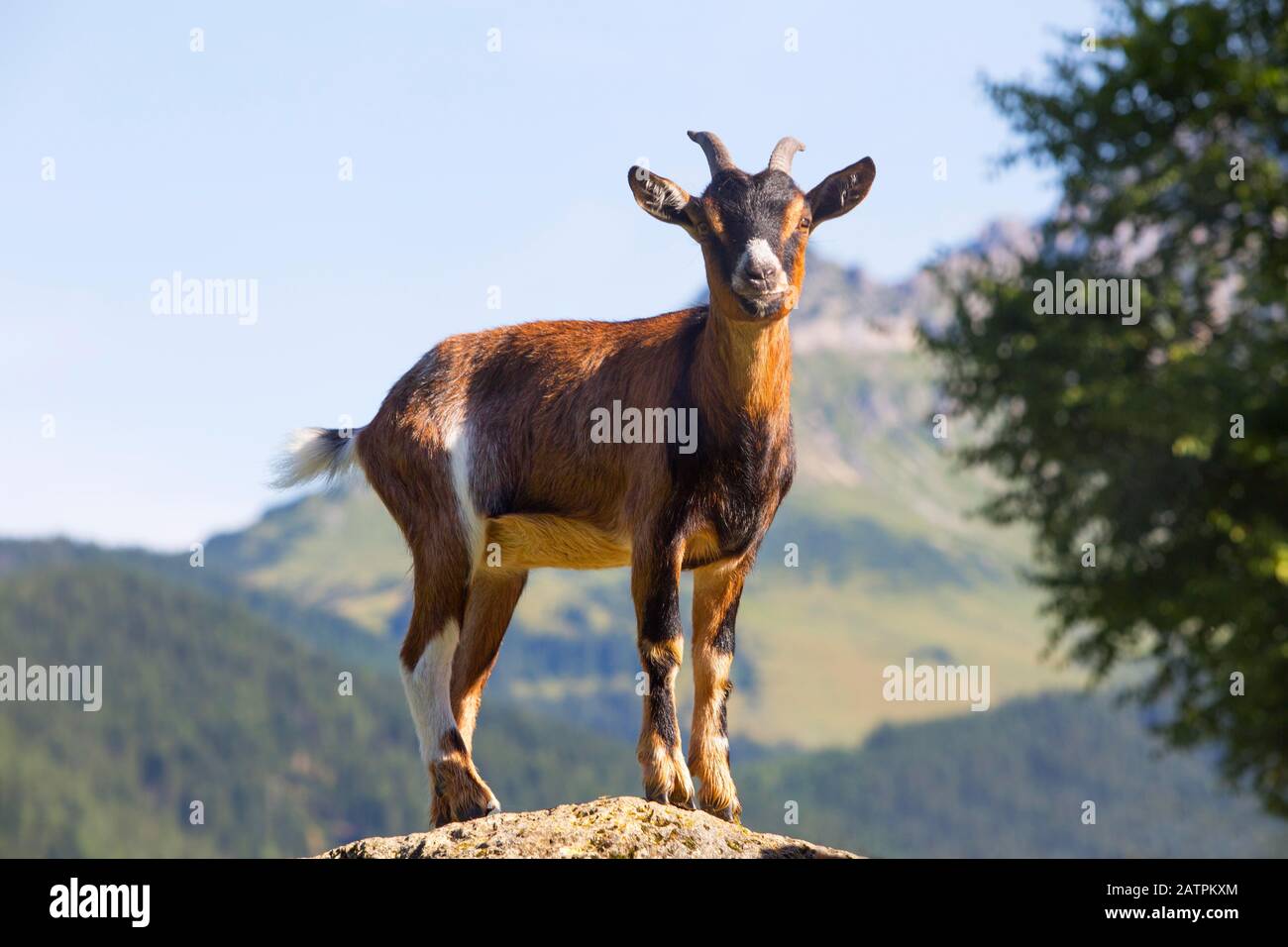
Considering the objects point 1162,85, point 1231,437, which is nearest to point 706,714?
point 1231,437

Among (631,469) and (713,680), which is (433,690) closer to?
(713,680)

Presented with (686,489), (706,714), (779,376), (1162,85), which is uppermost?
(1162,85)

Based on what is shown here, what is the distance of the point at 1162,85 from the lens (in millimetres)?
28047

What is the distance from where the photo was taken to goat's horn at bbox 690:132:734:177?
32.9 ft

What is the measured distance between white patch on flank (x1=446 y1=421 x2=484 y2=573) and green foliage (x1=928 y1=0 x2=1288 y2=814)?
16594mm

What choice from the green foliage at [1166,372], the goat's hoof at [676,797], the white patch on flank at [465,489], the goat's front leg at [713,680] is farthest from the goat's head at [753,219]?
the green foliage at [1166,372]

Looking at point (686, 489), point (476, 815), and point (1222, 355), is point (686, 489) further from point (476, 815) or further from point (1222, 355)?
point (1222, 355)

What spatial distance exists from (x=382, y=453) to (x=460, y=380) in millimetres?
750

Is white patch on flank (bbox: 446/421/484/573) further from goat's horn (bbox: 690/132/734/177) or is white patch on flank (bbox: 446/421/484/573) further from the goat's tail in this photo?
goat's horn (bbox: 690/132/734/177)

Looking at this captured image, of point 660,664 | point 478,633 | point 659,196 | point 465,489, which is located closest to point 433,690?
point 478,633

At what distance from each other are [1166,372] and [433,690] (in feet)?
62.1

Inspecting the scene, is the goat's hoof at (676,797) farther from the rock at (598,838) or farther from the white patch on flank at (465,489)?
the white patch on flank at (465,489)
